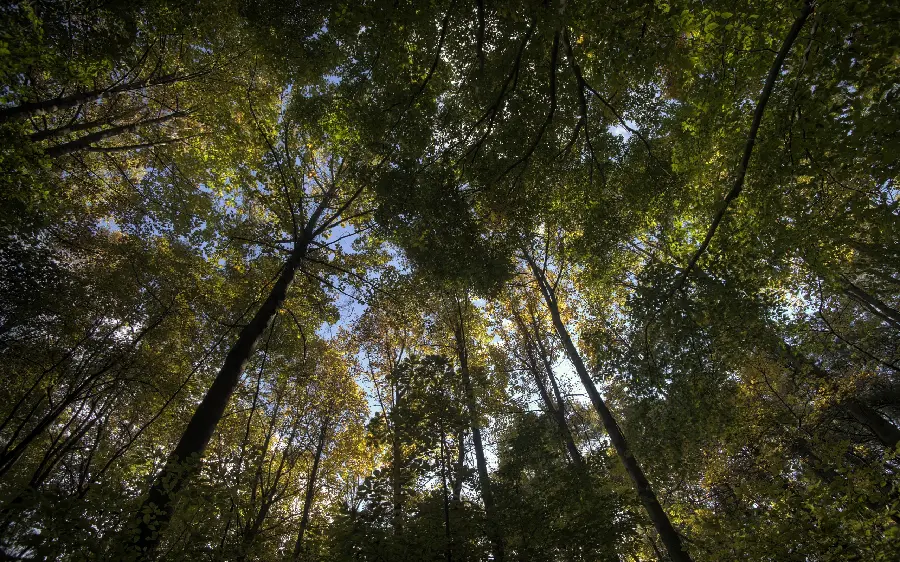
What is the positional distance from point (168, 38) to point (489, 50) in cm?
856

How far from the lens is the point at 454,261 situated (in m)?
7.06

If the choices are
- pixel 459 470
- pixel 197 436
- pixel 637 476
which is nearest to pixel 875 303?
pixel 637 476

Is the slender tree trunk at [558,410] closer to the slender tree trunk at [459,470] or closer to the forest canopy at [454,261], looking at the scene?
the forest canopy at [454,261]

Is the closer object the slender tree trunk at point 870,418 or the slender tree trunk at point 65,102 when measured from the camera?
the slender tree trunk at point 65,102

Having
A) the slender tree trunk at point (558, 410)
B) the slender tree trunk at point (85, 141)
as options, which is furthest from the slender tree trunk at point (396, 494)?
the slender tree trunk at point (85, 141)

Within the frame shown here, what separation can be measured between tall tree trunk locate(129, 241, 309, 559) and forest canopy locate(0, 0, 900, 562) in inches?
1.8

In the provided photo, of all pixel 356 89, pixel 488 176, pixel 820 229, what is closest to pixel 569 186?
pixel 488 176

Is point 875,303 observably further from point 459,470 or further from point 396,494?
point 396,494

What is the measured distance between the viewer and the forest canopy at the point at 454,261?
4.07m

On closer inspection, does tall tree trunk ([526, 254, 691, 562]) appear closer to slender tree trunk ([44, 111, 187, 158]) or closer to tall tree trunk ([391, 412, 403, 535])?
tall tree trunk ([391, 412, 403, 535])

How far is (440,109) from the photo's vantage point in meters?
8.02

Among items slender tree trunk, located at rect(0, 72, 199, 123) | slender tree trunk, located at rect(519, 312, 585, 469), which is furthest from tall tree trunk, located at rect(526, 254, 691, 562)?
slender tree trunk, located at rect(0, 72, 199, 123)

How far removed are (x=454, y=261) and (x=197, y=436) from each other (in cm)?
491

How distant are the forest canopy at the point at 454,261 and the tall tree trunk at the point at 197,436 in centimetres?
5
